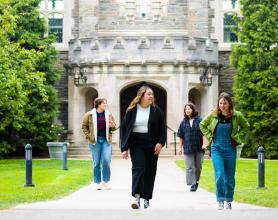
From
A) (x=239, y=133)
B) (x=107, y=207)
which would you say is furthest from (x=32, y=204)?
(x=239, y=133)

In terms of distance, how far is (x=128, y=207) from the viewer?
39.2ft

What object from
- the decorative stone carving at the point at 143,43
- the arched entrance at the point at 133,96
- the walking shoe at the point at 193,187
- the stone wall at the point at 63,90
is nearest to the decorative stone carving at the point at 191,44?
the decorative stone carving at the point at 143,43

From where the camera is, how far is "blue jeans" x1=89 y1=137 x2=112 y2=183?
51.5 ft

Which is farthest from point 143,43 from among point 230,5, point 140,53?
point 230,5

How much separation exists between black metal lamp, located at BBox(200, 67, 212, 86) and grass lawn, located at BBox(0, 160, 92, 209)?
1053 cm

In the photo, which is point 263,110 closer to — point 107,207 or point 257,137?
point 257,137

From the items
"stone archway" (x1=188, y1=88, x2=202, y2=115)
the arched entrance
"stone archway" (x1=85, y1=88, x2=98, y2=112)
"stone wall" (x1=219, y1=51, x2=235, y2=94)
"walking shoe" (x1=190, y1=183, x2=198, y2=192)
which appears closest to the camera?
"walking shoe" (x1=190, y1=183, x2=198, y2=192)

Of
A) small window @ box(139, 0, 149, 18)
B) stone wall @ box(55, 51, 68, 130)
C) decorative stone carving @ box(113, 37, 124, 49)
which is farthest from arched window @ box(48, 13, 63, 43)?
decorative stone carving @ box(113, 37, 124, 49)

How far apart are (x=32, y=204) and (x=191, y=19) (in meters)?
23.0

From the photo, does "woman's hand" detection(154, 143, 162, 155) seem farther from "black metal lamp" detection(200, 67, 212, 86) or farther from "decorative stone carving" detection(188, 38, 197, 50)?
"black metal lamp" detection(200, 67, 212, 86)

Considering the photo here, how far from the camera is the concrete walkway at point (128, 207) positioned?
10020mm

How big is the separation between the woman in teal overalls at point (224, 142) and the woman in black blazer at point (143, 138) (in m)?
0.76

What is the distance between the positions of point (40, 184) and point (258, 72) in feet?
52.6

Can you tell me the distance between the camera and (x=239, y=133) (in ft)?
38.2
